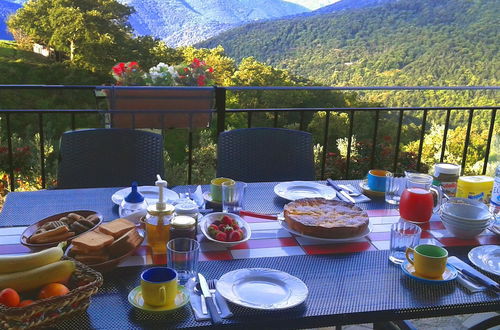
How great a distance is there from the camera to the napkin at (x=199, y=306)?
106cm

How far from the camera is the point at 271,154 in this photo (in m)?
2.34

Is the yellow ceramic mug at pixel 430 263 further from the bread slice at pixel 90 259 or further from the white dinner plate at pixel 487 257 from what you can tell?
the bread slice at pixel 90 259

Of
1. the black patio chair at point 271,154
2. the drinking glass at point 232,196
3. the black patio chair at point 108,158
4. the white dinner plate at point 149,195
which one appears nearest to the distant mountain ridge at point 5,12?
the black patio chair at point 108,158

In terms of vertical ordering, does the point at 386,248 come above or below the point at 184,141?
above

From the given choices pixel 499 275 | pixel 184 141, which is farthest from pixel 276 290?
pixel 184 141

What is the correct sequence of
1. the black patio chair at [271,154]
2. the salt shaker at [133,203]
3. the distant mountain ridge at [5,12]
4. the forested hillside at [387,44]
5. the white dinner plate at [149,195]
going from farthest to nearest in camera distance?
the distant mountain ridge at [5,12] < the forested hillside at [387,44] < the black patio chair at [271,154] < the white dinner plate at [149,195] < the salt shaker at [133,203]

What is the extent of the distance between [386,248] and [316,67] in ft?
41.9

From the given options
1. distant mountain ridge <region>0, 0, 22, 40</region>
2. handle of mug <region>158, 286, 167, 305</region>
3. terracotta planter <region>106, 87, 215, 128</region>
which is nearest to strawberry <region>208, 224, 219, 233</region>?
handle of mug <region>158, 286, 167, 305</region>

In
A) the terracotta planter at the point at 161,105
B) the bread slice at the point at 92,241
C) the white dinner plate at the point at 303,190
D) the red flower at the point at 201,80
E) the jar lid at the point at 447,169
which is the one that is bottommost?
the white dinner plate at the point at 303,190

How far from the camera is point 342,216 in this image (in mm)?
1579

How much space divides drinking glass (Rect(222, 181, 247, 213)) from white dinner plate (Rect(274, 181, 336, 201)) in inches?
8.6

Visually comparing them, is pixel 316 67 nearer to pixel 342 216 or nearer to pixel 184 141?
pixel 184 141

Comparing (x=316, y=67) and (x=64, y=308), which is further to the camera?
(x=316, y=67)

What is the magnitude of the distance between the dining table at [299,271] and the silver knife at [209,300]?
0.02 m
